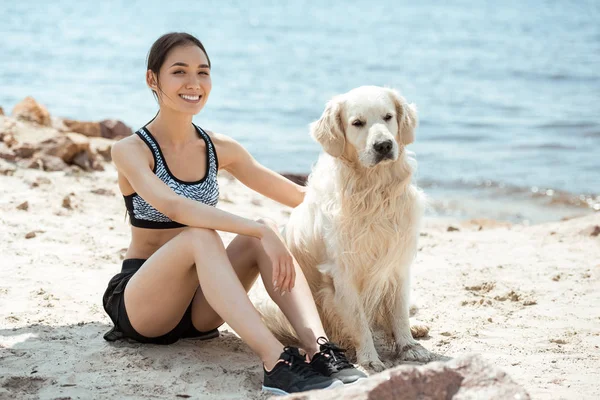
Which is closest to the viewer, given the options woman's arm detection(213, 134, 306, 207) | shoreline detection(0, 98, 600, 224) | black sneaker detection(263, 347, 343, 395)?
black sneaker detection(263, 347, 343, 395)

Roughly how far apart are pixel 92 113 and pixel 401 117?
10.1m

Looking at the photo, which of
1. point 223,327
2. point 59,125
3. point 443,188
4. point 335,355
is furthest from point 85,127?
point 335,355

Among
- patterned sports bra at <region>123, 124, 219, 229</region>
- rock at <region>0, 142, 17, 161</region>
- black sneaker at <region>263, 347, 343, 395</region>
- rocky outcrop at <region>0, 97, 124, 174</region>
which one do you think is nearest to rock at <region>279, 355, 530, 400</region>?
black sneaker at <region>263, 347, 343, 395</region>

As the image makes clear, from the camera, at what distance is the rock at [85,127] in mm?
9273

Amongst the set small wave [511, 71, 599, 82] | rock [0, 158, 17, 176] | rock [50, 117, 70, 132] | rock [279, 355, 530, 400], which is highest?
small wave [511, 71, 599, 82]

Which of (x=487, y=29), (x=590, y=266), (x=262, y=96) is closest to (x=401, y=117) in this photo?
(x=590, y=266)

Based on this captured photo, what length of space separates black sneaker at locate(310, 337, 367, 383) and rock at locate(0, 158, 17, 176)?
4474 millimetres

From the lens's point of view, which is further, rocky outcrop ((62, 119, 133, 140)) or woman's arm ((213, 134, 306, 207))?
rocky outcrop ((62, 119, 133, 140))

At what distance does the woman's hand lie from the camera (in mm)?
3508

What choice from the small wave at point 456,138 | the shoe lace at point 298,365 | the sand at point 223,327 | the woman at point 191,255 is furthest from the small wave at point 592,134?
the shoe lace at point 298,365

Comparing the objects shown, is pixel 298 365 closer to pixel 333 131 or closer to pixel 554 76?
pixel 333 131

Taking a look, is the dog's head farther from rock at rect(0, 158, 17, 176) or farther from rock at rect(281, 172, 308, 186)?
rock at rect(281, 172, 308, 186)

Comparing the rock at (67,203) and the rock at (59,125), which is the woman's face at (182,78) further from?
the rock at (59,125)

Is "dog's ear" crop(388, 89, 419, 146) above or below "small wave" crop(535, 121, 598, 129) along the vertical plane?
above
